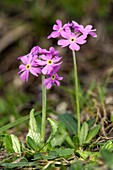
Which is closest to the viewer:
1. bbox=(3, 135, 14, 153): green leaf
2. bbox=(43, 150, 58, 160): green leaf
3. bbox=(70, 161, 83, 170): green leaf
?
bbox=(70, 161, 83, 170): green leaf

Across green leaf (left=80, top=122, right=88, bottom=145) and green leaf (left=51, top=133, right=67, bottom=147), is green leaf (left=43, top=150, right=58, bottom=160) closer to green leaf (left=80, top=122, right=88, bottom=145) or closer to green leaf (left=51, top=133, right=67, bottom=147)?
green leaf (left=51, top=133, right=67, bottom=147)

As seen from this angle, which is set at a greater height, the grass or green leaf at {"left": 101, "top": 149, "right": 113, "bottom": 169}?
the grass

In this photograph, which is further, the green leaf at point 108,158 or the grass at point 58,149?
the grass at point 58,149

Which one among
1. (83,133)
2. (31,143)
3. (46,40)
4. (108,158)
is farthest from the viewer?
(46,40)

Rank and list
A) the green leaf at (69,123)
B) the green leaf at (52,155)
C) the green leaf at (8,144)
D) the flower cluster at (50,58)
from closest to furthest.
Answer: the green leaf at (52,155) → the flower cluster at (50,58) → the green leaf at (8,144) → the green leaf at (69,123)

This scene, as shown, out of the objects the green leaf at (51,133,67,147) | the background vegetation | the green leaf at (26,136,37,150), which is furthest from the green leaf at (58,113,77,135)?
the background vegetation

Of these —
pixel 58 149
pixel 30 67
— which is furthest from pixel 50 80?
pixel 58 149

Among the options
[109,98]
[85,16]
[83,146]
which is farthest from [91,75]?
[83,146]

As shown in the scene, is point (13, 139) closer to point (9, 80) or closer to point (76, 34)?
point (76, 34)

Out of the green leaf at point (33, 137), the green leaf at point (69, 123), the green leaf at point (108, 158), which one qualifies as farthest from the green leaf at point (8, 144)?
the green leaf at point (108, 158)

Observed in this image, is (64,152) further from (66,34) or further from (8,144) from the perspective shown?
(66,34)

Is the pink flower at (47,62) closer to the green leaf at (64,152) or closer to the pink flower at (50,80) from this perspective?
the pink flower at (50,80)
